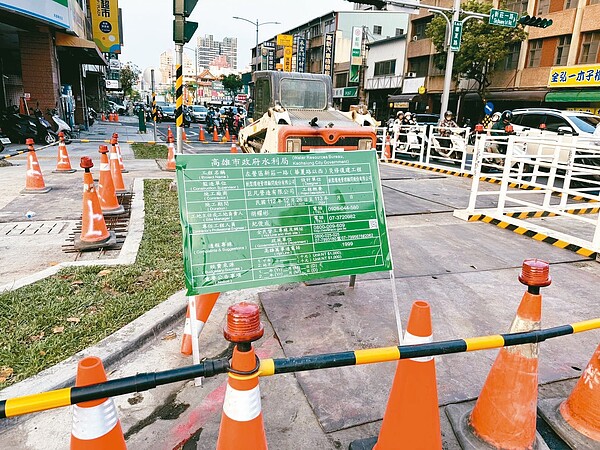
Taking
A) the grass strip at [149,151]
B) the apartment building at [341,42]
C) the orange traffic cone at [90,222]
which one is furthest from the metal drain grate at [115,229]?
the apartment building at [341,42]

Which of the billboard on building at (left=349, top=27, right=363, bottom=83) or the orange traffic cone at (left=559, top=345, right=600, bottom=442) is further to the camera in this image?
the billboard on building at (left=349, top=27, right=363, bottom=83)

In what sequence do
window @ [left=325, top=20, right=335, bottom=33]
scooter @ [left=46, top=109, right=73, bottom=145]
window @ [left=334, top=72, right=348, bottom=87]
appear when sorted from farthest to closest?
window @ [left=325, top=20, right=335, bottom=33], window @ [left=334, top=72, right=348, bottom=87], scooter @ [left=46, top=109, right=73, bottom=145]

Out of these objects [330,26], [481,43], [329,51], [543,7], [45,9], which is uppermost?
[330,26]

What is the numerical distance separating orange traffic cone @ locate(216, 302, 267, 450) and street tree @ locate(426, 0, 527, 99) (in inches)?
1064

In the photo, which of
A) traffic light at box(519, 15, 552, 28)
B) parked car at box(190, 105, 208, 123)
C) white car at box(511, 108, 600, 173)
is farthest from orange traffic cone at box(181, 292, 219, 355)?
parked car at box(190, 105, 208, 123)

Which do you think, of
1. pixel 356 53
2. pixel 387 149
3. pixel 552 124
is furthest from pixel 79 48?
pixel 356 53

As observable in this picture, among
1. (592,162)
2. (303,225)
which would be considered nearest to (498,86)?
(592,162)

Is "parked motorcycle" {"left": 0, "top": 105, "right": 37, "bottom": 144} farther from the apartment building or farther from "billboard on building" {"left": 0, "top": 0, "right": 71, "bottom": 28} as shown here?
the apartment building

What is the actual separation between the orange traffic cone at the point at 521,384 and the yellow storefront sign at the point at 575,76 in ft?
82.1

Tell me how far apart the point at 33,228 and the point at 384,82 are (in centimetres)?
3966

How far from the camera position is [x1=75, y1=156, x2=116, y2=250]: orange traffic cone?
208 inches

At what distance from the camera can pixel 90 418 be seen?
174 cm

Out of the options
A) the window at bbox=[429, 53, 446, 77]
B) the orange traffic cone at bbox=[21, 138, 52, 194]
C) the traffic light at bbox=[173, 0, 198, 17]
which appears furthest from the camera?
the window at bbox=[429, 53, 446, 77]

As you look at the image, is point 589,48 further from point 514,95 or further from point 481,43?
point 481,43
